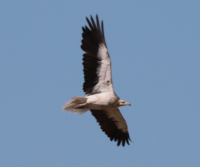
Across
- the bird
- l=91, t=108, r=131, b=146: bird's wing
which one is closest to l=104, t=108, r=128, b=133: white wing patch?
l=91, t=108, r=131, b=146: bird's wing

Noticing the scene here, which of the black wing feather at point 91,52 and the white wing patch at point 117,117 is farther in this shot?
the white wing patch at point 117,117

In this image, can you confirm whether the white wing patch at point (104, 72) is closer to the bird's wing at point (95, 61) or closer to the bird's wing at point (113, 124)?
the bird's wing at point (95, 61)

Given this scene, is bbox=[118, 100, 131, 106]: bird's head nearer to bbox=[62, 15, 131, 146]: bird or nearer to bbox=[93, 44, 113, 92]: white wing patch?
bbox=[62, 15, 131, 146]: bird

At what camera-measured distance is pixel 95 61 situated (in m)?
11.2

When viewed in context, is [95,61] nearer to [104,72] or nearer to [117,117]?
[104,72]

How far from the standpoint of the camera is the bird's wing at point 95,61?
11.2m

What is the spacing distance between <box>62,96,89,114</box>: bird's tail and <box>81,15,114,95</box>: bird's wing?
33 cm

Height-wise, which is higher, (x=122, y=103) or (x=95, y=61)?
(x=95, y=61)

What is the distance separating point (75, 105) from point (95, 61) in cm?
137

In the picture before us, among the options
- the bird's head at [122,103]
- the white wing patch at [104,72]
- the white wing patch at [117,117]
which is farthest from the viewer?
the white wing patch at [117,117]

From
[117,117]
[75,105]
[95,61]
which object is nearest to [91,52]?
[95,61]

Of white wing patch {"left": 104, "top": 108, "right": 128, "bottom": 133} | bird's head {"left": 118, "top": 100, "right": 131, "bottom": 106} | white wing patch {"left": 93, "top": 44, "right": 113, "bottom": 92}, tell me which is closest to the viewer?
white wing patch {"left": 93, "top": 44, "right": 113, "bottom": 92}

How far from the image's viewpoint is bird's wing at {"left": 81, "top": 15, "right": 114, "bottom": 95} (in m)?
11.2

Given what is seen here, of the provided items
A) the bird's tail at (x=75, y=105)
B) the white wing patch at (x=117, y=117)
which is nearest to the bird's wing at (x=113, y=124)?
the white wing patch at (x=117, y=117)
